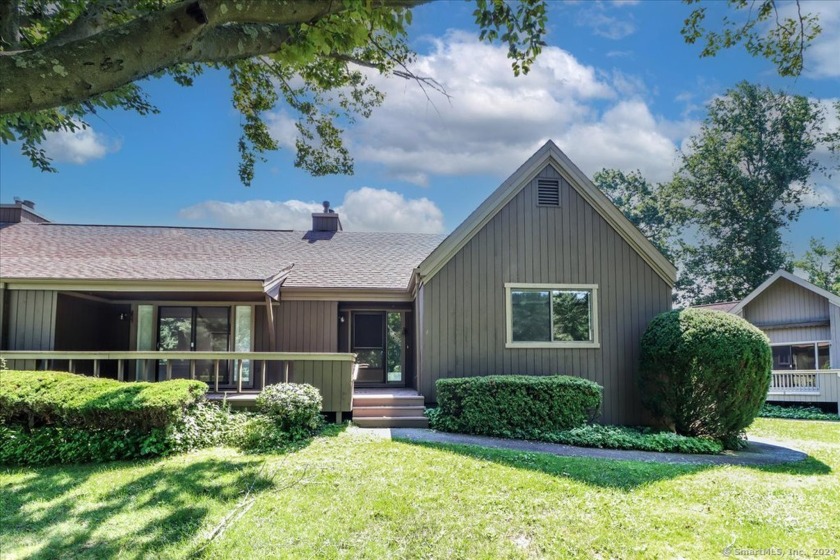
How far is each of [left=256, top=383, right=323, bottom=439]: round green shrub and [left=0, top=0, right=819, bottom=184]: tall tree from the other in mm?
3452

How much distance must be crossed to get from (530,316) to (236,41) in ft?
28.3

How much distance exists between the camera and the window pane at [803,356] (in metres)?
17.3

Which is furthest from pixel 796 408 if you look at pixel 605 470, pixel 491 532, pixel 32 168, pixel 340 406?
pixel 32 168

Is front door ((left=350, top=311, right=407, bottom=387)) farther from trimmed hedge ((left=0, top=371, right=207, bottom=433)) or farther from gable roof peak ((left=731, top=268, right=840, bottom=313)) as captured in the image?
gable roof peak ((left=731, top=268, right=840, bottom=313))

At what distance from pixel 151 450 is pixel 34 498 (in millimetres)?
1583

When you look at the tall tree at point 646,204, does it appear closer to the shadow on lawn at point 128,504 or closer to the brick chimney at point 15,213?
the brick chimney at point 15,213

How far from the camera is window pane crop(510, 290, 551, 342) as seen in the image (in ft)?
35.5

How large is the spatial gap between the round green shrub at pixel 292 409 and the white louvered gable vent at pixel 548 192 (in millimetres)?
6372

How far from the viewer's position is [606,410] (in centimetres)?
1075

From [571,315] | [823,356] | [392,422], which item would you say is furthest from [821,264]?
[392,422]

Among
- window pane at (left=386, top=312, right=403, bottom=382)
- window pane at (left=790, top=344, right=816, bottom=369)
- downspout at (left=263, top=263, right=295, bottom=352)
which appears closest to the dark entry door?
window pane at (left=386, top=312, right=403, bottom=382)

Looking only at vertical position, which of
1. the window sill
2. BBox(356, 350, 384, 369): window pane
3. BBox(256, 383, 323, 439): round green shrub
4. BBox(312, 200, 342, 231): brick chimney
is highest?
BBox(312, 200, 342, 231): brick chimney

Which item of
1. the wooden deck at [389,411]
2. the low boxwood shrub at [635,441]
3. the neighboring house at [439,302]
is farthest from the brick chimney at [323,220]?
the low boxwood shrub at [635,441]

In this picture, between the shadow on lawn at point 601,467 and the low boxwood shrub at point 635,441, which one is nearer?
the shadow on lawn at point 601,467
